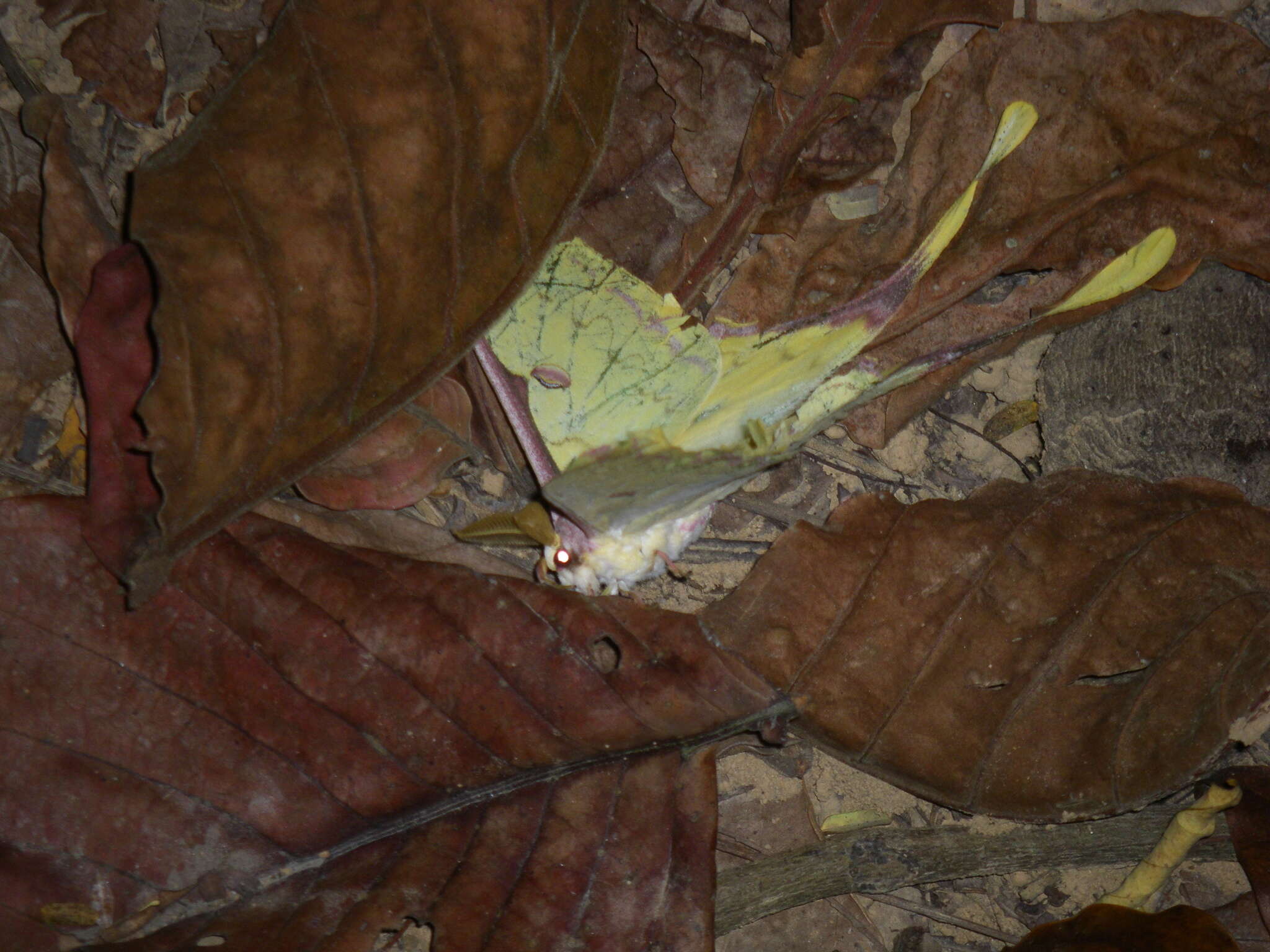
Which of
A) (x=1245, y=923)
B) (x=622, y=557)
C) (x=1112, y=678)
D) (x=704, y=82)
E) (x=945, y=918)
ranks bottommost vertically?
(x=1245, y=923)

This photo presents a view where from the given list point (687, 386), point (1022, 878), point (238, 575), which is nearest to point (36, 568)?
point (238, 575)

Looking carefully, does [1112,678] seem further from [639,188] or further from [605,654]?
[639,188]

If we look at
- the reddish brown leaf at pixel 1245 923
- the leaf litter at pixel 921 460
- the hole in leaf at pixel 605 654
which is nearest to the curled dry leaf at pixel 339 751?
the hole in leaf at pixel 605 654

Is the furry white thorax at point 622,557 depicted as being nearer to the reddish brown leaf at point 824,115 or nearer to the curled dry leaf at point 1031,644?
the curled dry leaf at point 1031,644

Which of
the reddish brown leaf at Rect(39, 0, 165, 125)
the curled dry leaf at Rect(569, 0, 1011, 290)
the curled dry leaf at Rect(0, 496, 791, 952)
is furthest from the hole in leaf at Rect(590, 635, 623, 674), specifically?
the reddish brown leaf at Rect(39, 0, 165, 125)

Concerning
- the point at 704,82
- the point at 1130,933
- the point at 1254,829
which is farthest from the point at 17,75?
the point at 1254,829

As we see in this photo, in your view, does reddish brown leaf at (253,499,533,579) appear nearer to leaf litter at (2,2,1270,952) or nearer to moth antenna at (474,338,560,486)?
moth antenna at (474,338,560,486)
